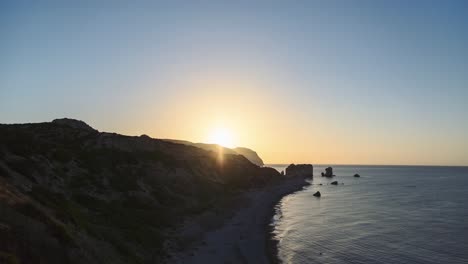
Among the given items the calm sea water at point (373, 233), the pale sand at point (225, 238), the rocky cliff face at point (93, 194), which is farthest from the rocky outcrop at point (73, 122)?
the calm sea water at point (373, 233)

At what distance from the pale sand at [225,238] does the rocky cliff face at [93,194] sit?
2.65 metres

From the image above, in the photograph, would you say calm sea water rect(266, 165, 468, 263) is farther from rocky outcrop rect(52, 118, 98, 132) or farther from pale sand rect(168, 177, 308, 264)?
rocky outcrop rect(52, 118, 98, 132)

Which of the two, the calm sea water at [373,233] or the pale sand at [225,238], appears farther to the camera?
the calm sea water at [373,233]

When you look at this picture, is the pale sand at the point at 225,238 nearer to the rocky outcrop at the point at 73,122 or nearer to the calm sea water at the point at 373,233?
the calm sea water at the point at 373,233

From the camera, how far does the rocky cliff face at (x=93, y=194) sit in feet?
80.1

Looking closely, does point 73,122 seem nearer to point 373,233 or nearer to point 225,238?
point 225,238

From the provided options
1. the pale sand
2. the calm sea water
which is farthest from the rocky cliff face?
the calm sea water

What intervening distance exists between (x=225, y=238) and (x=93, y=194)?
19.7 metres

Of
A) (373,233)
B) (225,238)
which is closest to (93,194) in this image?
(225,238)

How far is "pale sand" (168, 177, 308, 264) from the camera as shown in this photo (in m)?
41.3

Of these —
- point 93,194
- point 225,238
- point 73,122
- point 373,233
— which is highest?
point 73,122

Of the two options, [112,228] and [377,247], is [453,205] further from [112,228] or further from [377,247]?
[112,228]

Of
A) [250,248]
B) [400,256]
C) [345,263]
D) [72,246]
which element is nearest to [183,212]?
[250,248]

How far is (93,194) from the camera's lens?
54344 mm
